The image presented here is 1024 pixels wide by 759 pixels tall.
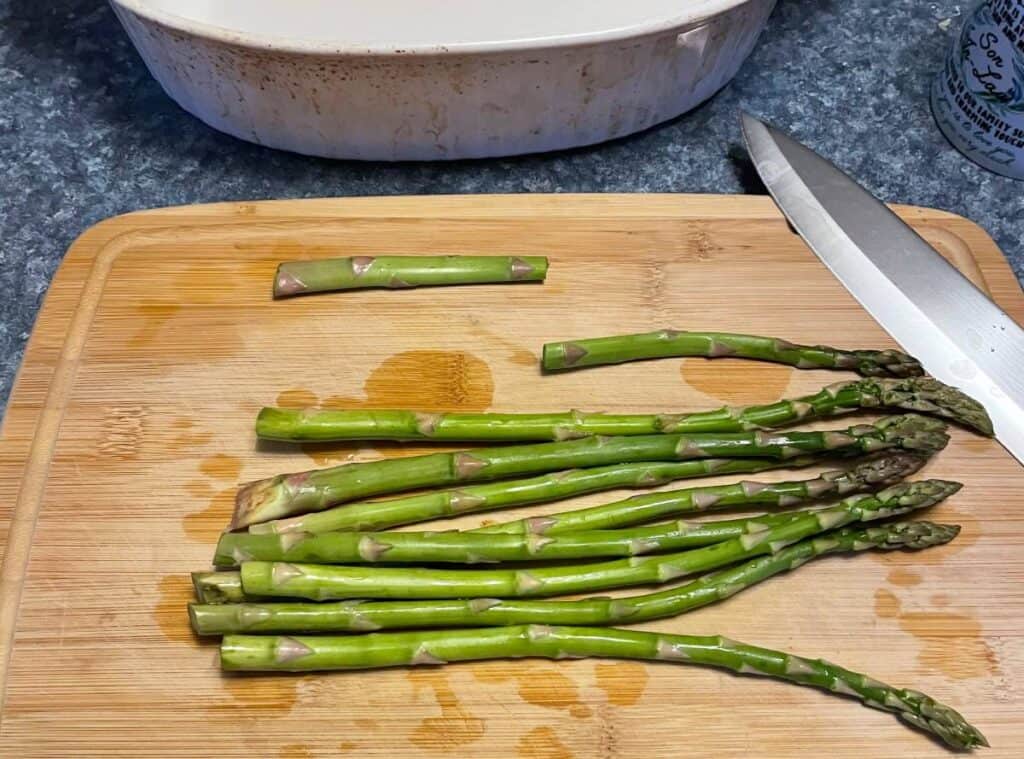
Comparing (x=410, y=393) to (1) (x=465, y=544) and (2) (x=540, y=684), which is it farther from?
(2) (x=540, y=684)

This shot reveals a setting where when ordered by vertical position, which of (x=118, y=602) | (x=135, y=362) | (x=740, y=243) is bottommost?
(x=118, y=602)

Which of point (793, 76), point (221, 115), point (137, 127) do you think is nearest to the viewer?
point (221, 115)

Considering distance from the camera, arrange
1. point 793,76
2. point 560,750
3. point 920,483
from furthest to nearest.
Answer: point 793,76, point 920,483, point 560,750

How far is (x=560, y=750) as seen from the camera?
1.58 metres

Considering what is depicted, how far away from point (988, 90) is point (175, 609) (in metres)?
2.10

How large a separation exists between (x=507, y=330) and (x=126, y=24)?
1087 mm

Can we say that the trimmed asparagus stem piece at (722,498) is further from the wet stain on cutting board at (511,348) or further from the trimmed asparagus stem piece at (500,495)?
the wet stain on cutting board at (511,348)

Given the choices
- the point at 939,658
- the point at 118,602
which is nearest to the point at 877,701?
the point at 939,658

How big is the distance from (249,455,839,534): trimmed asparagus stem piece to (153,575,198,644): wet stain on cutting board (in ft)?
0.52

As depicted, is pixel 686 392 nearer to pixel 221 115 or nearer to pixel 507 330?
pixel 507 330

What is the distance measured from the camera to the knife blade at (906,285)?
1893 millimetres

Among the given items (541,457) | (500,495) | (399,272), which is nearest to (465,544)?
(500,495)

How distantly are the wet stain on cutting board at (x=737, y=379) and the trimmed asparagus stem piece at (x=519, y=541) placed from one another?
0.22 meters

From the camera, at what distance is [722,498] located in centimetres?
176
